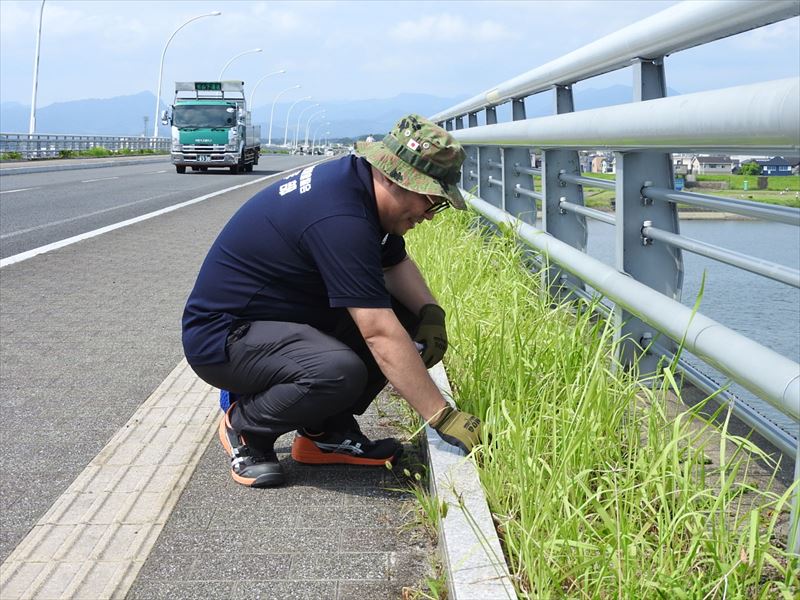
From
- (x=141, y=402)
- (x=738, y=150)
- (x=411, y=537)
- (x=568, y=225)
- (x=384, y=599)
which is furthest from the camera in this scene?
(x=568, y=225)

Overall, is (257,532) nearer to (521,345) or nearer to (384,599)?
(384,599)

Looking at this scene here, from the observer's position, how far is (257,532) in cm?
362

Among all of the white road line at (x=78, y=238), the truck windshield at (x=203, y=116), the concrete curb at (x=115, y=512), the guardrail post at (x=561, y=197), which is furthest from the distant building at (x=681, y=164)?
the truck windshield at (x=203, y=116)

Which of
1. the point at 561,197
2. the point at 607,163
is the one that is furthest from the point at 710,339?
the point at 561,197

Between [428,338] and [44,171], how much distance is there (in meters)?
30.7

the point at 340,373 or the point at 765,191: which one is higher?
the point at 765,191

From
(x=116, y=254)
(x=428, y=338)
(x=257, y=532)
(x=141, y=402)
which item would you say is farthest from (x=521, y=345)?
(x=116, y=254)

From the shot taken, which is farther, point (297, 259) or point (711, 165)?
point (297, 259)

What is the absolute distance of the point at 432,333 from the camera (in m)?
Answer: 4.46

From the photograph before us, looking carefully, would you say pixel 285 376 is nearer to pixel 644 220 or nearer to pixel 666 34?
pixel 644 220

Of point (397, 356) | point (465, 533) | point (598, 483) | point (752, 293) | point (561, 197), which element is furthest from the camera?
point (561, 197)

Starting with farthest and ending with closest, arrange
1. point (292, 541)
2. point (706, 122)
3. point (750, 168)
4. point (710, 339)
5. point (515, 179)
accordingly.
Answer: point (515, 179) < point (292, 541) < point (750, 168) < point (710, 339) < point (706, 122)

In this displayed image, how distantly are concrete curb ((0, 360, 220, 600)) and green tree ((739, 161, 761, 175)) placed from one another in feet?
7.00

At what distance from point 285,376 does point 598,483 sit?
136cm
